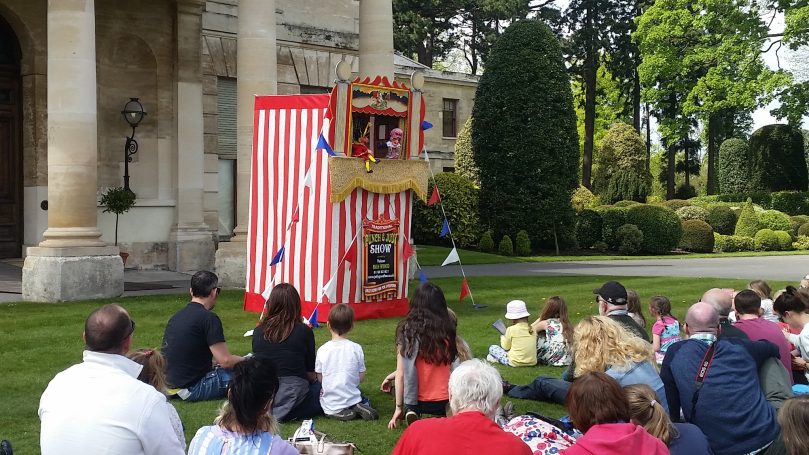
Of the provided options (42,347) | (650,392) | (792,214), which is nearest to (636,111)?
(792,214)

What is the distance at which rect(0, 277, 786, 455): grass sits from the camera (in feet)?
26.4

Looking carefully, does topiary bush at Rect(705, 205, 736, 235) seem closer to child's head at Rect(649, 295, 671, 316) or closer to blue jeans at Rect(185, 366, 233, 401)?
child's head at Rect(649, 295, 671, 316)

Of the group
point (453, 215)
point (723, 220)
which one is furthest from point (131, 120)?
point (723, 220)

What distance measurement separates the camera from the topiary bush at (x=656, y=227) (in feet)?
117

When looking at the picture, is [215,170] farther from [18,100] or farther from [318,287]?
[318,287]

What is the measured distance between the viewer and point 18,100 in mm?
19953

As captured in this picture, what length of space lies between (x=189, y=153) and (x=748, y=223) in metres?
27.7

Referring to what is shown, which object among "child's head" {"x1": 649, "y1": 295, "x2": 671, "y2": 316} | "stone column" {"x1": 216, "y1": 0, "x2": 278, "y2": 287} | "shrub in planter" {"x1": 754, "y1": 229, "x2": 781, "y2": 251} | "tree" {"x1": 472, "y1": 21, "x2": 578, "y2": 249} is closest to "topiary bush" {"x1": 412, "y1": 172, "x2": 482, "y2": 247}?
"tree" {"x1": 472, "y1": 21, "x2": 578, "y2": 249}

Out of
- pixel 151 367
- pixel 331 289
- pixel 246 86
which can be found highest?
pixel 246 86

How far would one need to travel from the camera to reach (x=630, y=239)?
35.2m

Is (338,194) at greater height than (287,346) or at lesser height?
greater

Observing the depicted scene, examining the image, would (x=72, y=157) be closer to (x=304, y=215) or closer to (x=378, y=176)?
(x=304, y=215)

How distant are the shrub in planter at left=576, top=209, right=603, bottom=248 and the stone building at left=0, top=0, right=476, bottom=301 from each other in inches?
572

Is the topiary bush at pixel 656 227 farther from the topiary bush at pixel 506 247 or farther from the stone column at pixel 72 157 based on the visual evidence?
the stone column at pixel 72 157
